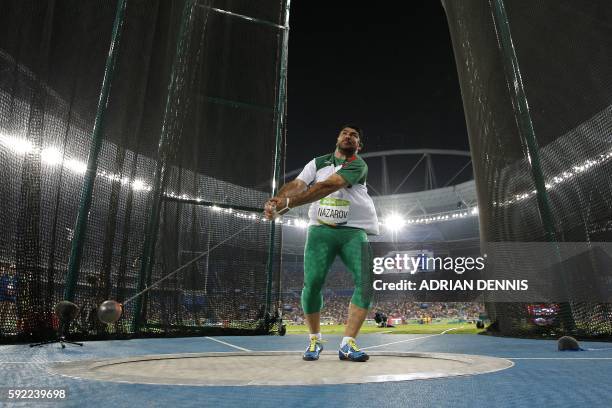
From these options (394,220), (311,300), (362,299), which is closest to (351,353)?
(362,299)

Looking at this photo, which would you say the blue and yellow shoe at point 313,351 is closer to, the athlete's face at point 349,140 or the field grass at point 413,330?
the athlete's face at point 349,140

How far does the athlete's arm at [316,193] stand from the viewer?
3273 millimetres

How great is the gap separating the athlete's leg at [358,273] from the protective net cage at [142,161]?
43.9 inches

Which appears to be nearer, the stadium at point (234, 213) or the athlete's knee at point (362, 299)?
the stadium at point (234, 213)

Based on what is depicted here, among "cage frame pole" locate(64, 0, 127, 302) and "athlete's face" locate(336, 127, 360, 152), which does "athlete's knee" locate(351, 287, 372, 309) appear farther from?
"cage frame pole" locate(64, 0, 127, 302)

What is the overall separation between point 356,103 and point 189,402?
1184 inches

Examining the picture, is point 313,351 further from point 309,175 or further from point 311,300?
point 309,175

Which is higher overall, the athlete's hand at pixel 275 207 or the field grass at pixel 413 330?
the athlete's hand at pixel 275 207

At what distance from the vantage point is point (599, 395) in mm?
1804

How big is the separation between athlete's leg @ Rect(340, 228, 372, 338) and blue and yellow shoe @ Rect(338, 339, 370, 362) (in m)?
0.07

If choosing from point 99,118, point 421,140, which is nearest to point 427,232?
point 421,140

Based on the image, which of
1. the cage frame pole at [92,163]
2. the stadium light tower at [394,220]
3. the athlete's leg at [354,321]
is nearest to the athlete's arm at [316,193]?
the athlete's leg at [354,321]

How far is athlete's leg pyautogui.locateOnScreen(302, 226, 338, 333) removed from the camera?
11.6 ft

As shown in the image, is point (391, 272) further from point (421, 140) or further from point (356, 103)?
point (421, 140)
